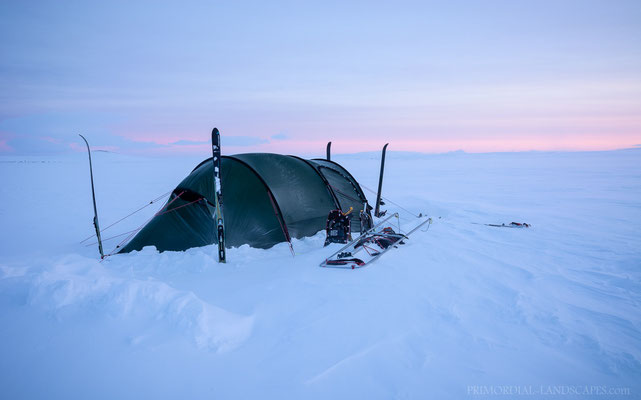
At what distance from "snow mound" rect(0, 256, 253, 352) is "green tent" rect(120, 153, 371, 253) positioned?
3043mm

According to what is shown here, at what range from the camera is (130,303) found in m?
4.23

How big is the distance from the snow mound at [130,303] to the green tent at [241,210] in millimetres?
3043

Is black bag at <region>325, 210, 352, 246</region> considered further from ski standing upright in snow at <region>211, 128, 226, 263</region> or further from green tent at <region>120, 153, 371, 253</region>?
ski standing upright in snow at <region>211, 128, 226, 263</region>

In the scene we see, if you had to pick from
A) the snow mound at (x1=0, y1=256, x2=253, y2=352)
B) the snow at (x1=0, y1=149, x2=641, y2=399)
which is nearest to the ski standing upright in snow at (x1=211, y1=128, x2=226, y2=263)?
the snow at (x1=0, y1=149, x2=641, y2=399)

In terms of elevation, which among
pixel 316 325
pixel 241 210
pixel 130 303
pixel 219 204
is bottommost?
pixel 316 325

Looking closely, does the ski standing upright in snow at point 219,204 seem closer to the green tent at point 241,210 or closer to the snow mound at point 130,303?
the green tent at point 241,210

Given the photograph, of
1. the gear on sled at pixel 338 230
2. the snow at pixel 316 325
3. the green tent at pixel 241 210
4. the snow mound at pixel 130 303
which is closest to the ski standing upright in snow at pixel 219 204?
the snow at pixel 316 325

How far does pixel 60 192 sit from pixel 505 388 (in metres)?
25.8

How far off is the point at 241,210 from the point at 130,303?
388 cm

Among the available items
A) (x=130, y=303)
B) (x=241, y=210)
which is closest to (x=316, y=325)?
(x=130, y=303)

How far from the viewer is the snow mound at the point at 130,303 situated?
3955mm

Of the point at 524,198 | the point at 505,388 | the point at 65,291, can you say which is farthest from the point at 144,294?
the point at 524,198

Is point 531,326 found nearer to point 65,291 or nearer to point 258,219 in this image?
point 258,219

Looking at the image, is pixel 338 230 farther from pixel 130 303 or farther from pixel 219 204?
pixel 130 303
